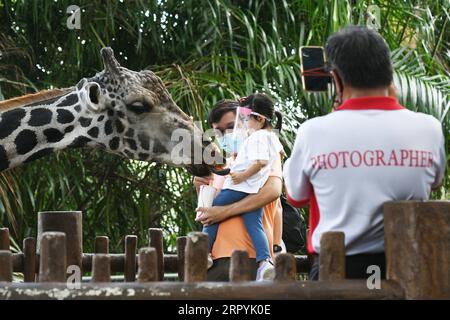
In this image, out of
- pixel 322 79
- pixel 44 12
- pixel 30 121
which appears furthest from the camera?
pixel 44 12

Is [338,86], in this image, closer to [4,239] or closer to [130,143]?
[4,239]

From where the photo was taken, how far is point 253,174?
4621 millimetres

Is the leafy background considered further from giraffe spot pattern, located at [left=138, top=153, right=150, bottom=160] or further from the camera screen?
the camera screen

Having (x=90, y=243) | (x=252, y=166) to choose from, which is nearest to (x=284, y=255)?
(x=252, y=166)

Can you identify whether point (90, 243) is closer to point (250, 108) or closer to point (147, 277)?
point (250, 108)

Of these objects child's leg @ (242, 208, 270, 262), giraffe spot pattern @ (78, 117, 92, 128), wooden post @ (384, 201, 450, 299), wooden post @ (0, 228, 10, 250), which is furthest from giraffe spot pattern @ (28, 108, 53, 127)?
wooden post @ (384, 201, 450, 299)

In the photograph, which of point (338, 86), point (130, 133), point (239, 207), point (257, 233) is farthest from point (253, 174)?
point (338, 86)

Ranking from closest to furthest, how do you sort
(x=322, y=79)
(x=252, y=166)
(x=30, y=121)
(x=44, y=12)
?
(x=322, y=79) < (x=252, y=166) < (x=30, y=121) < (x=44, y=12)

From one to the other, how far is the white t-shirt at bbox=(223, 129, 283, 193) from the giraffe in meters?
0.33

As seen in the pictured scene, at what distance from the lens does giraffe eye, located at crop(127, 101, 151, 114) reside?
503 cm

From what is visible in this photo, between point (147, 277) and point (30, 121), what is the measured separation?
2232 millimetres
